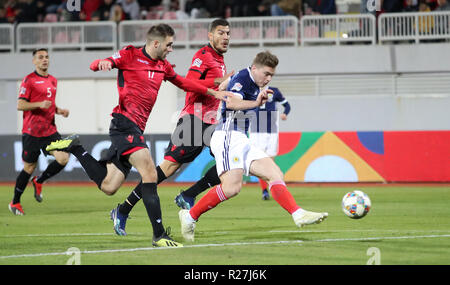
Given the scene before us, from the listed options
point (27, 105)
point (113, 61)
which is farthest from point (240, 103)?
point (27, 105)

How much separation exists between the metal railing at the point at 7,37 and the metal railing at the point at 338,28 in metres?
8.86

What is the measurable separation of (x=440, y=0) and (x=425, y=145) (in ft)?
18.8

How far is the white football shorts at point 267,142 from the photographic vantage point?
49.2ft

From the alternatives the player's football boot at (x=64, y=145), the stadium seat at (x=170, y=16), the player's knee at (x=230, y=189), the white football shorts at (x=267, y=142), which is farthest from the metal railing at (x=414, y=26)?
the player's knee at (x=230, y=189)

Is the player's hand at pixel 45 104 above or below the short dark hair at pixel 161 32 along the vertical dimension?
below

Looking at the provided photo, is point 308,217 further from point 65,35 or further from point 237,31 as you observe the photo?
point 65,35

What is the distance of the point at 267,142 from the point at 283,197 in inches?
274

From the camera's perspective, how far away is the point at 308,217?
7719 millimetres

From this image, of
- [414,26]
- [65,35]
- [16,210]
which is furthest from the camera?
[65,35]

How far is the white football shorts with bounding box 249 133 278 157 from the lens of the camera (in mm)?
14992

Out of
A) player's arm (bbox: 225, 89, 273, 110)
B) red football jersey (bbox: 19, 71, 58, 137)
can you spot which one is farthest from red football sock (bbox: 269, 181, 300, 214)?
red football jersey (bbox: 19, 71, 58, 137)

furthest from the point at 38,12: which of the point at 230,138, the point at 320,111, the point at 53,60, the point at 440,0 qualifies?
the point at 230,138

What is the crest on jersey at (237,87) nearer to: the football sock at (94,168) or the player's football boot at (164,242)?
the player's football boot at (164,242)

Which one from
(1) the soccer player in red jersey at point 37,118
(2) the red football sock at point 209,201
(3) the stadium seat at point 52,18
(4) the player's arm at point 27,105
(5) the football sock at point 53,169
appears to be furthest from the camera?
(3) the stadium seat at point 52,18
